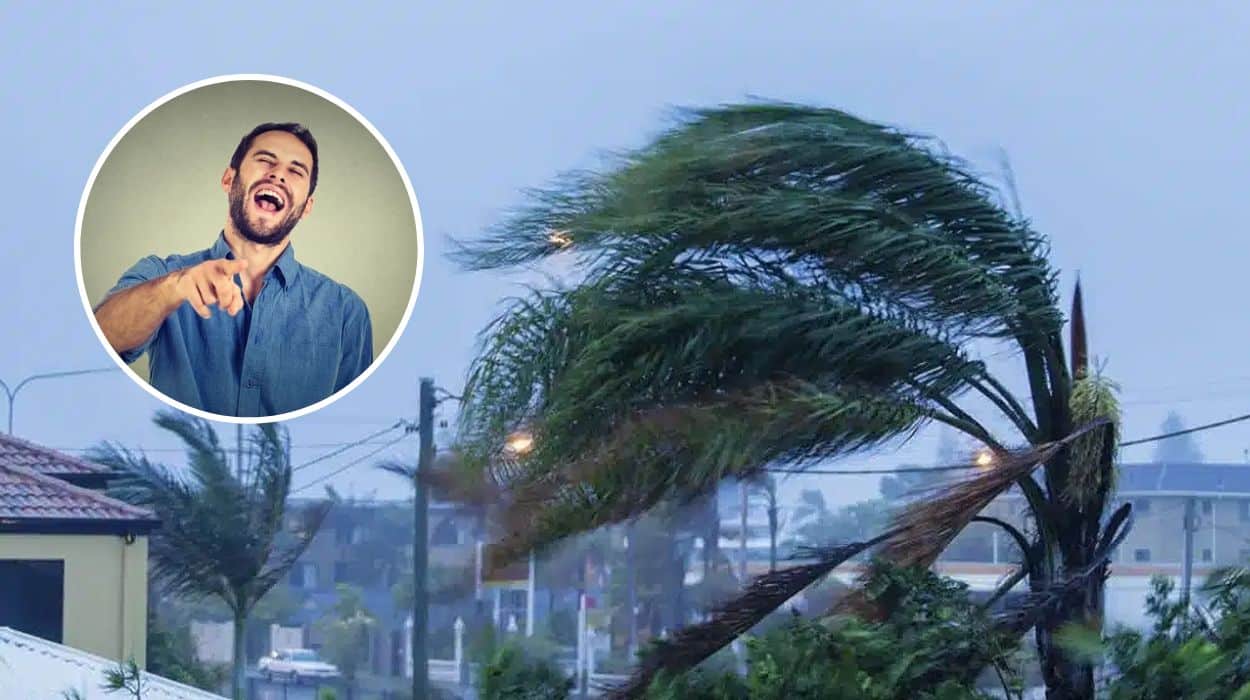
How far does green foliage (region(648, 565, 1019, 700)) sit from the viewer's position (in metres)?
6.46

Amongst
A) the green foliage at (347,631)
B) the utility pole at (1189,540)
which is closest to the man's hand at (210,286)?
the green foliage at (347,631)

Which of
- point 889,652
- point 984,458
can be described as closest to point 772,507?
point 984,458

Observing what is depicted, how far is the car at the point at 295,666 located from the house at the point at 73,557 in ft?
2.14

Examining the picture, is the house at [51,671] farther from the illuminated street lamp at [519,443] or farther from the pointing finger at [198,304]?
the illuminated street lamp at [519,443]

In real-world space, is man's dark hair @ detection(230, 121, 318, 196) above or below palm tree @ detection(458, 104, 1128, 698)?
above

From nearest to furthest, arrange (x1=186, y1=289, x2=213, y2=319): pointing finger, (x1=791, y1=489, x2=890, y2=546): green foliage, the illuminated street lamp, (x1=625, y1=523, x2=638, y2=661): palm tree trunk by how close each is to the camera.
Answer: the illuminated street lamp → (x1=791, y1=489, x2=890, y2=546): green foliage → (x1=186, y1=289, x2=213, y2=319): pointing finger → (x1=625, y1=523, x2=638, y2=661): palm tree trunk

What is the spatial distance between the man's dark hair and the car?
2.57m

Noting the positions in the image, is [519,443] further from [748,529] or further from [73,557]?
[73,557]

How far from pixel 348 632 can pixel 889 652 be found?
3642 mm

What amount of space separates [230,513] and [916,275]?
427cm

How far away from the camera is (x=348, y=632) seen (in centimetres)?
920

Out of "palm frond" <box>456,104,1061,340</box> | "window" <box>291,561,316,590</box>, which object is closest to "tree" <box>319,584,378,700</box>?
"window" <box>291,561,316,590</box>

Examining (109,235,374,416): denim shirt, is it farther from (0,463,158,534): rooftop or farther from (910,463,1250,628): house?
(910,463,1250,628): house

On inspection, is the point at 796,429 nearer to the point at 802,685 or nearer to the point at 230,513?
the point at 802,685
